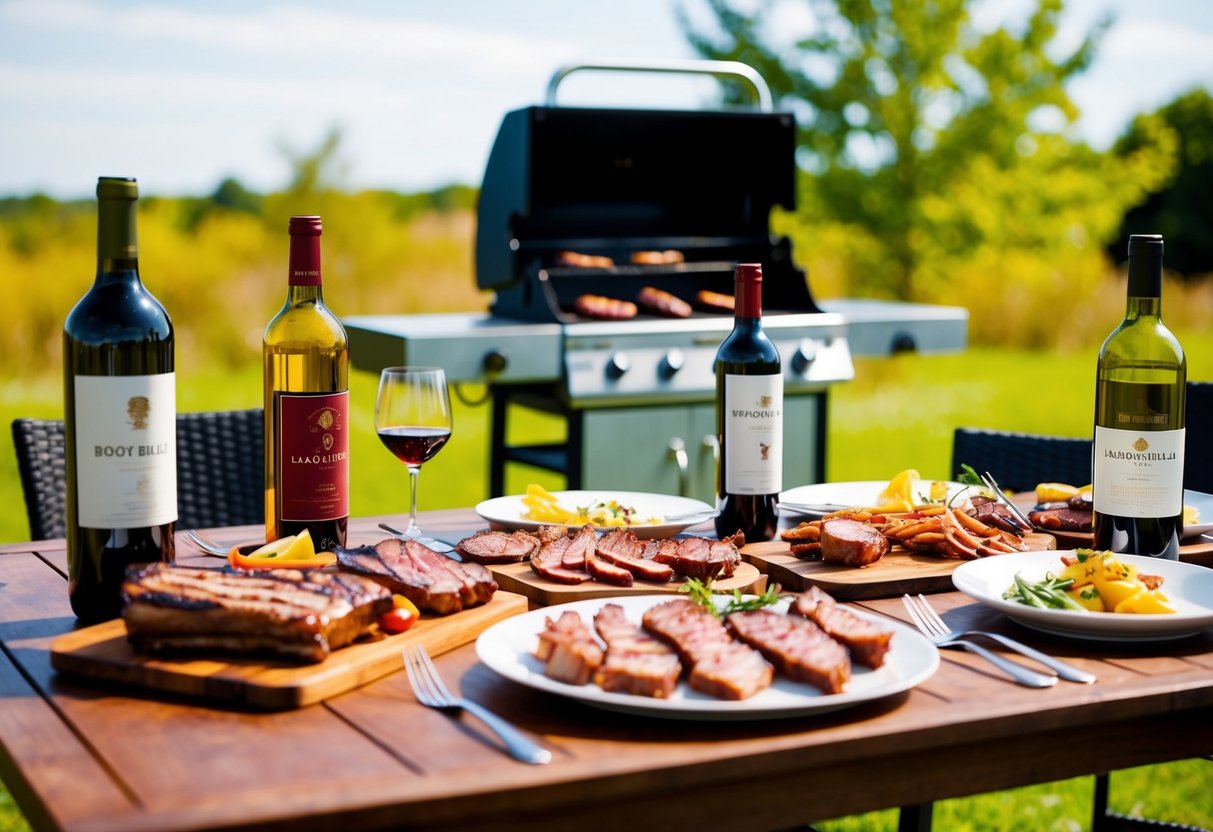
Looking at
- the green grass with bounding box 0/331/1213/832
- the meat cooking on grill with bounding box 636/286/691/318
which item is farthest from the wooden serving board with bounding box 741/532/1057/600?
the green grass with bounding box 0/331/1213/832

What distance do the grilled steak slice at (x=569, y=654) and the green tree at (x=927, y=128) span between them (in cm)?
942

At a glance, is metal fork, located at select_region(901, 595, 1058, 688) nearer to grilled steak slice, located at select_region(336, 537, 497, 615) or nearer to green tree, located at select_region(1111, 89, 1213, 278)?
Answer: grilled steak slice, located at select_region(336, 537, 497, 615)

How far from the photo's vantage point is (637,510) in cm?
202

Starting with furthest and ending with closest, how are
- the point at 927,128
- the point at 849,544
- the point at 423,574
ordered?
1. the point at 927,128
2. the point at 849,544
3. the point at 423,574

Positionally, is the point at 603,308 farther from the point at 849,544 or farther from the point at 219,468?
the point at 849,544

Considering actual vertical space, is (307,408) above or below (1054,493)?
above

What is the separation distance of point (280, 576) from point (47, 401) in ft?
24.7

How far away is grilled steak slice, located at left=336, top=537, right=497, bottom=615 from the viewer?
1393 millimetres

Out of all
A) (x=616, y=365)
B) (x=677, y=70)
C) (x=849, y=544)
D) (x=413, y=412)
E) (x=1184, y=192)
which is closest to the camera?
(x=849, y=544)

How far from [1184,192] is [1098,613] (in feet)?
66.3

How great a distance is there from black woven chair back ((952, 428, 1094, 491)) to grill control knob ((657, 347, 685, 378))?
1160mm

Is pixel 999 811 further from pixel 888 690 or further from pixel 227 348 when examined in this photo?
pixel 227 348

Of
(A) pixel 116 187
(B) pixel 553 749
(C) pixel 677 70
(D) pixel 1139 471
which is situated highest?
(C) pixel 677 70

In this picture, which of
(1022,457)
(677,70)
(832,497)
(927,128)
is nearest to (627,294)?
(677,70)
